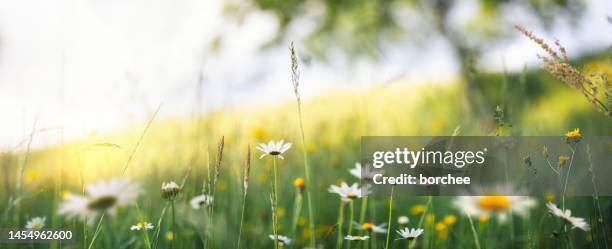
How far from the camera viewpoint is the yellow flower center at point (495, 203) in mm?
987

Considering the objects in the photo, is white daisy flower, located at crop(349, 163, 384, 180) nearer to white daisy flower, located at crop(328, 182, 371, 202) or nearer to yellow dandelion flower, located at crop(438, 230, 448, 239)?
white daisy flower, located at crop(328, 182, 371, 202)

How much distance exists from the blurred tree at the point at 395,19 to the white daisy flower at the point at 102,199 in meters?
6.43

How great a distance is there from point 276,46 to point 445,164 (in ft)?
25.6

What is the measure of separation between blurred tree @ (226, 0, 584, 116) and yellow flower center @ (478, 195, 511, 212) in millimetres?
6093

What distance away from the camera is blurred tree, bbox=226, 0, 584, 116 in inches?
293

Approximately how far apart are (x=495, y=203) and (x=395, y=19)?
769 centimetres

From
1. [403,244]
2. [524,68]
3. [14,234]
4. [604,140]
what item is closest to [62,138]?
[14,234]

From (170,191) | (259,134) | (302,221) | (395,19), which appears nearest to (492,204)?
(170,191)

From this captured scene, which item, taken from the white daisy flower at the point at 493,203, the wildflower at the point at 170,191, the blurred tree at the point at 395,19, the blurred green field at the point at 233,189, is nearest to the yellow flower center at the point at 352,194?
the blurred green field at the point at 233,189

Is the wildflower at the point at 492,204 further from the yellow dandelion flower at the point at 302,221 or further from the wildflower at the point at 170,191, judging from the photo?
the yellow dandelion flower at the point at 302,221

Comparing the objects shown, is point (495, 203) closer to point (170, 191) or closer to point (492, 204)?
point (492, 204)

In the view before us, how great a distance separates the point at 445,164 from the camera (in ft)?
4.16

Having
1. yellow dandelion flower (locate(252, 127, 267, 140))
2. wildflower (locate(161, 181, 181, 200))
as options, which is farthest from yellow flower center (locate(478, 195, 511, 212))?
yellow dandelion flower (locate(252, 127, 267, 140))

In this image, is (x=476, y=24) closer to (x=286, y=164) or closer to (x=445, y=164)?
(x=286, y=164)
